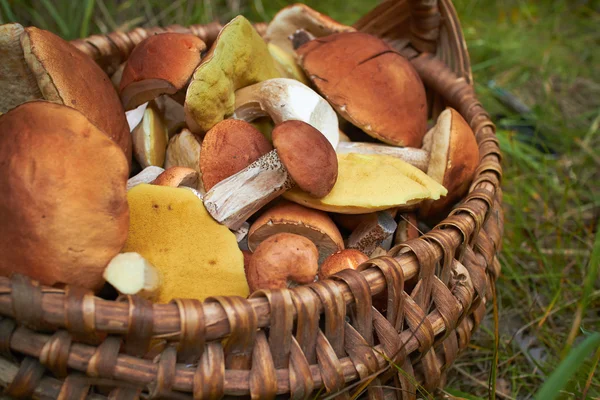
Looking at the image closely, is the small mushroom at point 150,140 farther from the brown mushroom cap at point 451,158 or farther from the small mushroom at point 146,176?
the brown mushroom cap at point 451,158

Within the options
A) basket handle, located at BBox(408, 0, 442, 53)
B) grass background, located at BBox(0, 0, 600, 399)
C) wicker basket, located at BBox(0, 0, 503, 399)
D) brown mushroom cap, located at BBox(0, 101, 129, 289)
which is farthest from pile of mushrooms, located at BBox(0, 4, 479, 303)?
grass background, located at BBox(0, 0, 600, 399)

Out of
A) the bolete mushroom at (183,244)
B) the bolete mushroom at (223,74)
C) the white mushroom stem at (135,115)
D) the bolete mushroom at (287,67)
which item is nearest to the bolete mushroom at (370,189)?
the bolete mushroom at (183,244)

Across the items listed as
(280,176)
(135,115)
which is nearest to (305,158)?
(280,176)

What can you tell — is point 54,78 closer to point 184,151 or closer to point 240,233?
point 184,151

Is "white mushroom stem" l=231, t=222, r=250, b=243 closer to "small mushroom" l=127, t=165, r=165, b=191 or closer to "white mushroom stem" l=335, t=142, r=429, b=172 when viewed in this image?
"small mushroom" l=127, t=165, r=165, b=191

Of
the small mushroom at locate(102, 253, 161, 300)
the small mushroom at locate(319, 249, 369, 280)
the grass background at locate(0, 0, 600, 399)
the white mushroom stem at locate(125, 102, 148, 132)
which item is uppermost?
the small mushroom at locate(102, 253, 161, 300)

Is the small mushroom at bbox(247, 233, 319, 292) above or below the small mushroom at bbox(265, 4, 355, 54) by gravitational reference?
below

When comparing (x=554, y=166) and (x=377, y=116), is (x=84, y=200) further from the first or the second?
(x=554, y=166)
